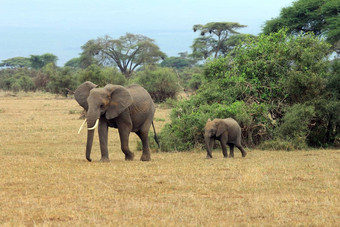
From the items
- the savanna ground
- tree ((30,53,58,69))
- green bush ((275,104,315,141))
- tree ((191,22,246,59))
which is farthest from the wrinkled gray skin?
tree ((30,53,58,69))

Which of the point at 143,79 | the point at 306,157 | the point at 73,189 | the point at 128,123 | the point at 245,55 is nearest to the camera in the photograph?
the point at 73,189

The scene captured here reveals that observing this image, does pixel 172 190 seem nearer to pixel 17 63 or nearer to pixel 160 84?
pixel 160 84

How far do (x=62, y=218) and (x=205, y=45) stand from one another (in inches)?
2093

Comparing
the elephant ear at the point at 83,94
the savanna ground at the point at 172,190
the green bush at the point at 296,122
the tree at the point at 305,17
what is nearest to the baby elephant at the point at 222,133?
the savanna ground at the point at 172,190

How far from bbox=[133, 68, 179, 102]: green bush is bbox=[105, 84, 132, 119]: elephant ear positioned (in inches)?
1164

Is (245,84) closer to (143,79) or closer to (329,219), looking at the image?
(329,219)

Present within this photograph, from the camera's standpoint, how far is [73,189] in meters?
9.35

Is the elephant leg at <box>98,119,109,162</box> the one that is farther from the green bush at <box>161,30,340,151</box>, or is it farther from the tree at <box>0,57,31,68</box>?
the tree at <box>0,57,31,68</box>

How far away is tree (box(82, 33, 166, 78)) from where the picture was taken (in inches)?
2714

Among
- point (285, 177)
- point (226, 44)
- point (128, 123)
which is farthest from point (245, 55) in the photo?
point (226, 44)

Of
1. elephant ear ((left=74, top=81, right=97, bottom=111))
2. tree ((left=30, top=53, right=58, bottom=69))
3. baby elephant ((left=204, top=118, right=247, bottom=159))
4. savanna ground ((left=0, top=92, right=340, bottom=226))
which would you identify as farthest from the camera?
tree ((left=30, top=53, right=58, bottom=69))

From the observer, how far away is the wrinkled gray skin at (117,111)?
12547 millimetres

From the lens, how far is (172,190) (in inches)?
372

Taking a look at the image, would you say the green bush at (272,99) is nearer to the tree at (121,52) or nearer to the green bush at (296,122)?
the green bush at (296,122)
